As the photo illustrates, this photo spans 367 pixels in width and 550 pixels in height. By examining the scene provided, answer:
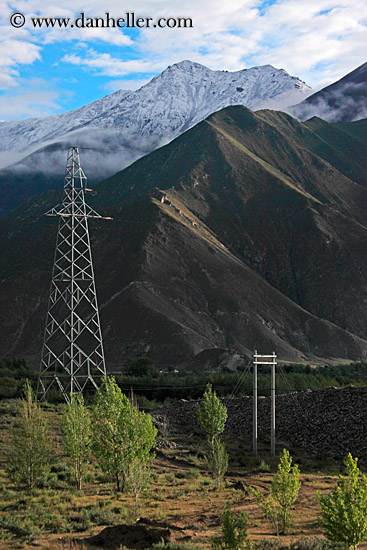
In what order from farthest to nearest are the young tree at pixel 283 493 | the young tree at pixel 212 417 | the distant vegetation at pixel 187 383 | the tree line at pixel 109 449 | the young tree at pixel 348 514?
the distant vegetation at pixel 187 383 → the young tree at pixel 212 417 → the tree line at pixel 109 449 → the young tree at pixel 283 493 → the young tree at pixel 348 514

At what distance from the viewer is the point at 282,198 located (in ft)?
535

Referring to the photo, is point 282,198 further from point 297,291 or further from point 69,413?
point 69,413

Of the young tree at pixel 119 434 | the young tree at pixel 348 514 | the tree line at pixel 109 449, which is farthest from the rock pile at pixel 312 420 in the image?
the young tree at pixel 348 514

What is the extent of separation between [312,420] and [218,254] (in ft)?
304

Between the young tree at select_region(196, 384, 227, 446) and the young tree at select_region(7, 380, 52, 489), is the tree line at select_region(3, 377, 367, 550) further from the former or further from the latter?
the young tree at select_region(196, 384, 227, 446)

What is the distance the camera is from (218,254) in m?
140

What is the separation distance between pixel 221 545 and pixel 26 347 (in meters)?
104

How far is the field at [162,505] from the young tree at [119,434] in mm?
1509

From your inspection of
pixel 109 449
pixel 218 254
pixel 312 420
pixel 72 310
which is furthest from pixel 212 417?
pixel 218 254

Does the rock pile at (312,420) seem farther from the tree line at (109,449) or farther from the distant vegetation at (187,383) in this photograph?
the tree line at (109,449)

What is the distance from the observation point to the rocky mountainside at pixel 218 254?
11981 centimetres

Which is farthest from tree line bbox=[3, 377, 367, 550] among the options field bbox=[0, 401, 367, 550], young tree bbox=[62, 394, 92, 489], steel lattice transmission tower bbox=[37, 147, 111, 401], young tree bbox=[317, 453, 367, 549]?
young tree bbox=[317, 453, 367, 549]

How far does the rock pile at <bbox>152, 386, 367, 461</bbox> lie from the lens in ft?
147

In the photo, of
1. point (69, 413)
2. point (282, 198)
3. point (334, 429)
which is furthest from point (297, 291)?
point (69, 413)
